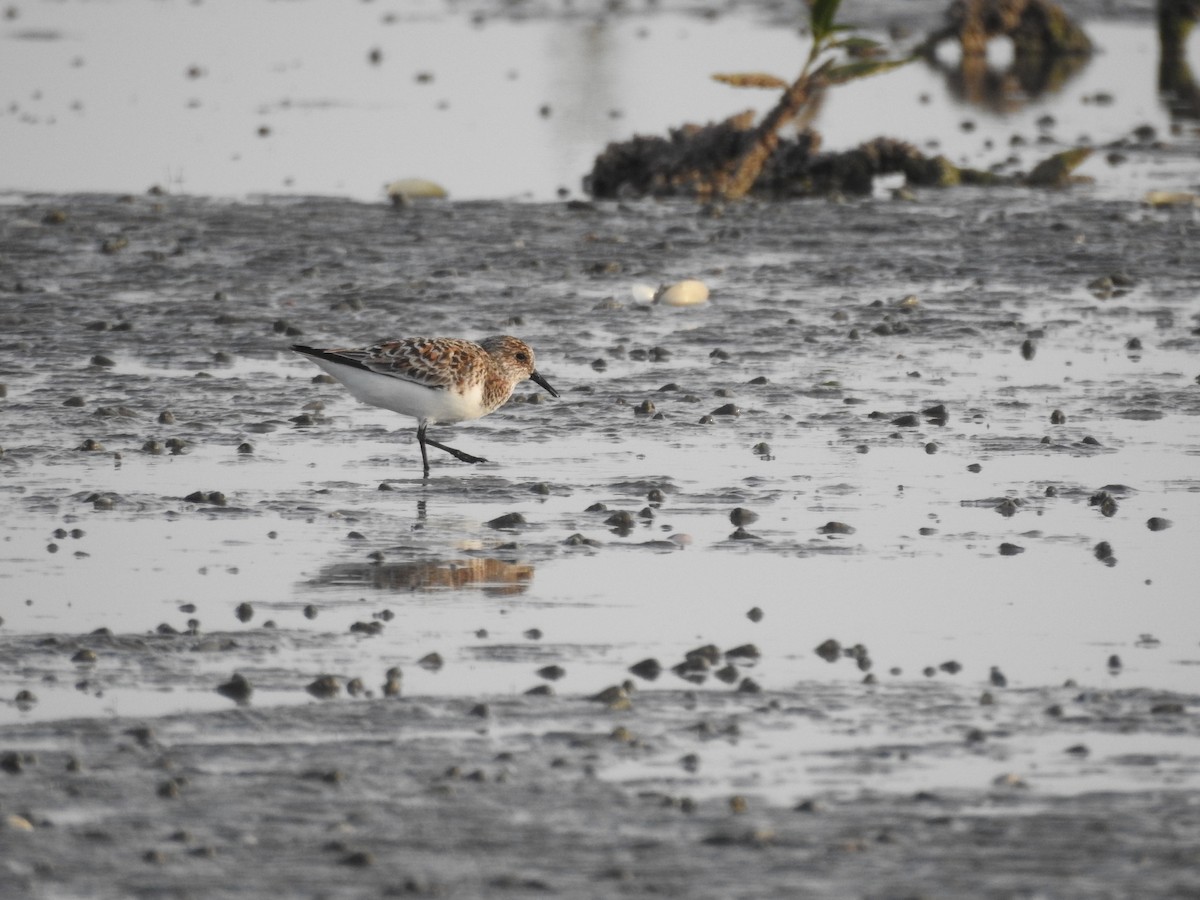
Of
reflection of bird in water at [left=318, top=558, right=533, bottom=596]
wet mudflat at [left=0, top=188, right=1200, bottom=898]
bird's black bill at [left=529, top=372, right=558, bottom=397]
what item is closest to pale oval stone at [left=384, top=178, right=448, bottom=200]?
wet mudflat at [left=0, top=188, right=1200, bottom=898]

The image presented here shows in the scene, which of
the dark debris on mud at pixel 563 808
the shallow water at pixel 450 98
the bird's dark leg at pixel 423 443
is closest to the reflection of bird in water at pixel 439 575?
the dark debris on mud at pixel 563 808

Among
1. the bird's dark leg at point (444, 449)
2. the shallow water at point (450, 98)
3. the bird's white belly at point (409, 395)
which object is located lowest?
the bird's dark leg at point (444, 449)

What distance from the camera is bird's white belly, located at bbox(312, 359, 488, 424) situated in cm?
1289

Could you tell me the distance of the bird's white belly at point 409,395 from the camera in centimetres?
1289

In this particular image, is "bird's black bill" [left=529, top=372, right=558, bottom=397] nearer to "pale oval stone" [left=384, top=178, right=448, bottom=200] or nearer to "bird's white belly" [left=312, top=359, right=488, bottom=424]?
"bird's white belly" [left=312, top=359, right=488, bottom=424]

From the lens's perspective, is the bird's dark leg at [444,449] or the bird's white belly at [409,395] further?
the bird's dark leg at [444,449]

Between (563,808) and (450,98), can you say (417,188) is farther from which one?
(563,808)

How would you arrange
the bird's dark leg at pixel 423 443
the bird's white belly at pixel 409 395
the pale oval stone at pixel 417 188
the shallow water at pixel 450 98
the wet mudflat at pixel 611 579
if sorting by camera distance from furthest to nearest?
the shallow water at pixel 450 98 → the pale oval stone at pixel 417 188 → the bird's dark leg at pixel 423 443 → the bird's white belly at pixel 409 395 → the wet mudflat at pixel 611 579

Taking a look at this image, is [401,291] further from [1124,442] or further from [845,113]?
[845,113]

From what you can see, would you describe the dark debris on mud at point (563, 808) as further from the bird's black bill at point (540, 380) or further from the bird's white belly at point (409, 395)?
the bird's black bill at point (540, 380)

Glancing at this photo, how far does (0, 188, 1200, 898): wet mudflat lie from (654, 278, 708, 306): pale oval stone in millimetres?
191

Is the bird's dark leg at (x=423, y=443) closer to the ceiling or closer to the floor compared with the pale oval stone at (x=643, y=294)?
closer to the floor

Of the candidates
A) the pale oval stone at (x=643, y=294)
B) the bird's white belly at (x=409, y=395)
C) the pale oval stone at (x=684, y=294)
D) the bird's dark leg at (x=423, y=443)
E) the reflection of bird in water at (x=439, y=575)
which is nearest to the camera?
the reflection of bird in water at (x=439, y=575)

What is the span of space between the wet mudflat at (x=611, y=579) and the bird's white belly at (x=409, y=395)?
38 cm
